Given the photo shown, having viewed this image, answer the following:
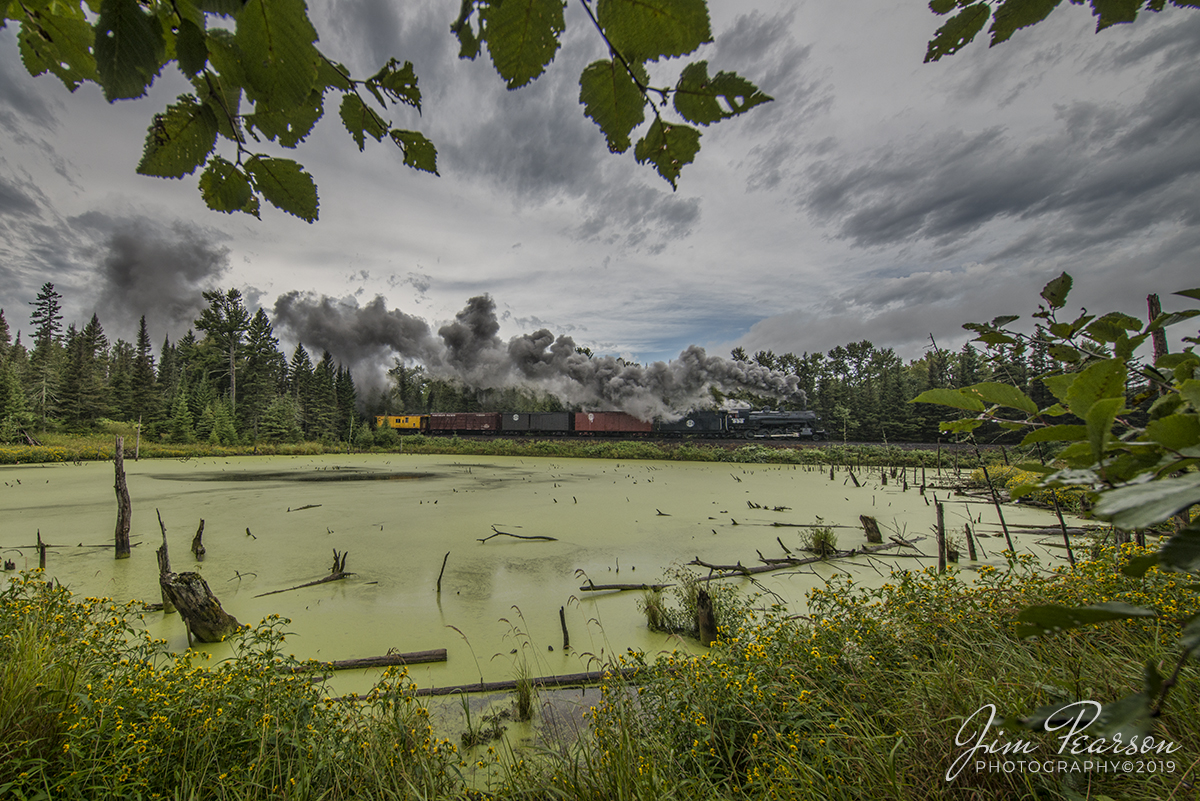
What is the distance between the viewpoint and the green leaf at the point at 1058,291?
3.32 feet

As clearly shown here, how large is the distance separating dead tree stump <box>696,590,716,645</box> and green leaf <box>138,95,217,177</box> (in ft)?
12.8

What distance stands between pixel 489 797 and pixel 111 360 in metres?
61.1

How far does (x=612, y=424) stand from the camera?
26.2 m

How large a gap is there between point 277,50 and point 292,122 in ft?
1.00

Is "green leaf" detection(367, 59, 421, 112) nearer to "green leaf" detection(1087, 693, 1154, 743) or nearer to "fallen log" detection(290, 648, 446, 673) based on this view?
"green leaf" detection(1087, 693, 1154, 743)

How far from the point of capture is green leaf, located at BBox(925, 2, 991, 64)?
85 cm

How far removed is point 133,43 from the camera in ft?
2.19

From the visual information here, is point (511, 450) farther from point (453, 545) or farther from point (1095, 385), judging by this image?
point (1095, 385)

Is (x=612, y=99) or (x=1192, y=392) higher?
(x=612, y=99)

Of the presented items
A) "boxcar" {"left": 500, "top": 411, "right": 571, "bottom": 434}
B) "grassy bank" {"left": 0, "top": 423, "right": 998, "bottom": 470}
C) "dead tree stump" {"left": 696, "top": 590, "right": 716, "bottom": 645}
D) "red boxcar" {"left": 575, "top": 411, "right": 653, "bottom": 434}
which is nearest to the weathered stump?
"dead tree stump" {"left": 696, "top": 590, "right": 716, "bottom": 645}

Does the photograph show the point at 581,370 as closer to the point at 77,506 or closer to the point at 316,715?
the point at 77,506

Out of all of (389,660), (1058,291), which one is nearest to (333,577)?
(389,660)

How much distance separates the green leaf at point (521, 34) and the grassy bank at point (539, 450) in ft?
56.4

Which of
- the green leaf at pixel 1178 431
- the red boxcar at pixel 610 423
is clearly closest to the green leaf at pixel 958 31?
the green leaf at pixel 1178 431
